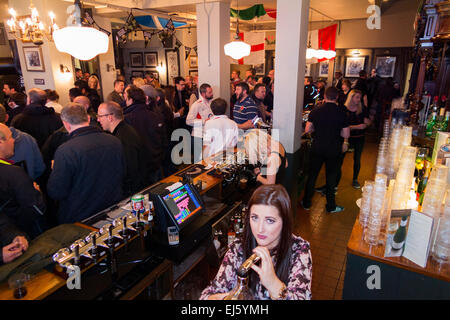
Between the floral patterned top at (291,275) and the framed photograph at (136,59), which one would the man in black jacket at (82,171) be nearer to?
the floral patterned top at (291,275)

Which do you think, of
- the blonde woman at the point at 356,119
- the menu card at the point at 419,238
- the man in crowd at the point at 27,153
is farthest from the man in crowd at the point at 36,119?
the blonde woman at the point at 356,119

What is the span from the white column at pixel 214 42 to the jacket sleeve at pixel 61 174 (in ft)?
12.1

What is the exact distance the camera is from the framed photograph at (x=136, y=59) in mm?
13305

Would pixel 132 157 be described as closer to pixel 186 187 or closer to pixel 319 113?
pixel 186 187

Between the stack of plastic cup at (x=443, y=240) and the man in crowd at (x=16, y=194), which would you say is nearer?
the stack of plastic cup at (x=443, y=240)

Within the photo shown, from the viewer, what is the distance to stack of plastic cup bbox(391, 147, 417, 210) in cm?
214

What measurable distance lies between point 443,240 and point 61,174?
103 inches

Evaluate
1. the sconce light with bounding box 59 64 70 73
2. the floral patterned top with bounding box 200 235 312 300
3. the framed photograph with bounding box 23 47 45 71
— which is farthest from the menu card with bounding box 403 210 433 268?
the framed photograph with bounding box 23 47 45 71

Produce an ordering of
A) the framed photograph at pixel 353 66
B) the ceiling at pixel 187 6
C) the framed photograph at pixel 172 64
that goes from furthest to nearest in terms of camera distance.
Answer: the framed photograph at pixel 172 64
the framed photograph at pixel 353 66
the ceiling at pixel 187 6

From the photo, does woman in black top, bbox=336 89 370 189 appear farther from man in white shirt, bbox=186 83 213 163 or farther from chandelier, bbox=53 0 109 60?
chandelier, bbox=53 0 109 60

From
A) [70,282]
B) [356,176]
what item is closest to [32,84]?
[70,282]

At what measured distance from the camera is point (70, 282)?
1.65 meters

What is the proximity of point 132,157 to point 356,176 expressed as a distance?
3883 millimetres

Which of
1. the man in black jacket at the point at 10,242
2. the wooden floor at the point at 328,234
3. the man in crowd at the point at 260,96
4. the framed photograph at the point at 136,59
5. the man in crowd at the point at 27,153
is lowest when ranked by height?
the wooden floor at the point at 328,234
